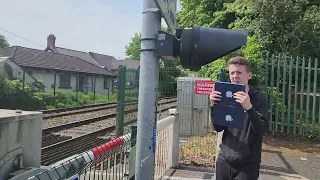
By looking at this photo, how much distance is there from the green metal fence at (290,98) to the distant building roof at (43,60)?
27.7m

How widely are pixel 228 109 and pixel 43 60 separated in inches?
1465

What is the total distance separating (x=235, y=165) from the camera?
300 cm

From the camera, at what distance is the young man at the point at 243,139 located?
290 cm

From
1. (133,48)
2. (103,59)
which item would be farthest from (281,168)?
(133,48)

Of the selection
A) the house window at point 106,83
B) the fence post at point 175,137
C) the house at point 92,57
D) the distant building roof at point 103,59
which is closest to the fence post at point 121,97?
the fence post at point 175,137

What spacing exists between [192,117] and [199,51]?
29.2ft

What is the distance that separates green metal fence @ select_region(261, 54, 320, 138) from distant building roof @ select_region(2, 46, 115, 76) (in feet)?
90.9

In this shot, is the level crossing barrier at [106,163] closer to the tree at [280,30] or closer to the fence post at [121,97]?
the fence post at [121,97]

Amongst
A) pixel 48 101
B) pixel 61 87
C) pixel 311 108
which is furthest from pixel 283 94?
pixel 61 87

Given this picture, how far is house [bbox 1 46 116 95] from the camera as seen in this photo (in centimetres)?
3316

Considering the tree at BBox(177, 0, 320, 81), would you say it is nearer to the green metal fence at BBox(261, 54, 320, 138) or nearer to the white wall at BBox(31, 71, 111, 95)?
the green metal fence at BBox(261, 54, 320, 138)

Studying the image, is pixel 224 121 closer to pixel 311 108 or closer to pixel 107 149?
pixel 107 149

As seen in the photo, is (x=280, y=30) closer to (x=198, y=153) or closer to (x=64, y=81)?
(x=198, y=153)

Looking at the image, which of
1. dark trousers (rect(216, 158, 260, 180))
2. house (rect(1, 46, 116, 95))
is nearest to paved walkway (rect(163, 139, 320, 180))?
dark trousers (rect(216, 158, 260, 180))
